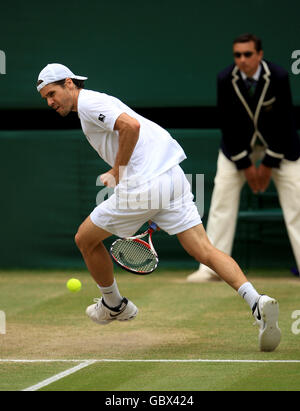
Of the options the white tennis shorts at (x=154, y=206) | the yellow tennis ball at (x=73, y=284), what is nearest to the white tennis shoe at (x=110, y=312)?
the white tennis shorts at (x=154, y=206)

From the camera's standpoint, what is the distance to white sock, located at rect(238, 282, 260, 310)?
5.98 meters

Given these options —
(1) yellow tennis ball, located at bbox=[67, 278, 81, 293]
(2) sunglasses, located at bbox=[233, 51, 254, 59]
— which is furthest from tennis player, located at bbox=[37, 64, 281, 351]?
(2) sunglasses, located at bbox=[233, 51, 254, 59]

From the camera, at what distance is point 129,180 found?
6.23 m

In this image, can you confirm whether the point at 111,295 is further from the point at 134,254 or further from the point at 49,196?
the point at 49,196

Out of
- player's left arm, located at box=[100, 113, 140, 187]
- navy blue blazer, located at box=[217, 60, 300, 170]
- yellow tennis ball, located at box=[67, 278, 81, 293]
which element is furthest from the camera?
navy blue blazer, located at box=[217, 60, 300, 170]

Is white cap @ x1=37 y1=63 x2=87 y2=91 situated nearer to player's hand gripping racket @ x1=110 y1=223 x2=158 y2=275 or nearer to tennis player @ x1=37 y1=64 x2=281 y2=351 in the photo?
tennis player @ x1=37 y1=64 x2=281 y2=351

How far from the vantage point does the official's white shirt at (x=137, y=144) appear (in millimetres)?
6008

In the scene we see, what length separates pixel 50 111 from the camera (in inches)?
425

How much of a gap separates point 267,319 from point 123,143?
4.58 ft

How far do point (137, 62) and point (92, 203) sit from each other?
5.20 ft

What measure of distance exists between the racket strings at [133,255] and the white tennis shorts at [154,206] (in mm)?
154

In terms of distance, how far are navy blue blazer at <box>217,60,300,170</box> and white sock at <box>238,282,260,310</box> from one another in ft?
10.4

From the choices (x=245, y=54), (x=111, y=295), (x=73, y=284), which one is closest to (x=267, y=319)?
(x=111, y=295)

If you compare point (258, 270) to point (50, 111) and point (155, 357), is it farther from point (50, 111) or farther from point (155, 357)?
point (155, 357)
